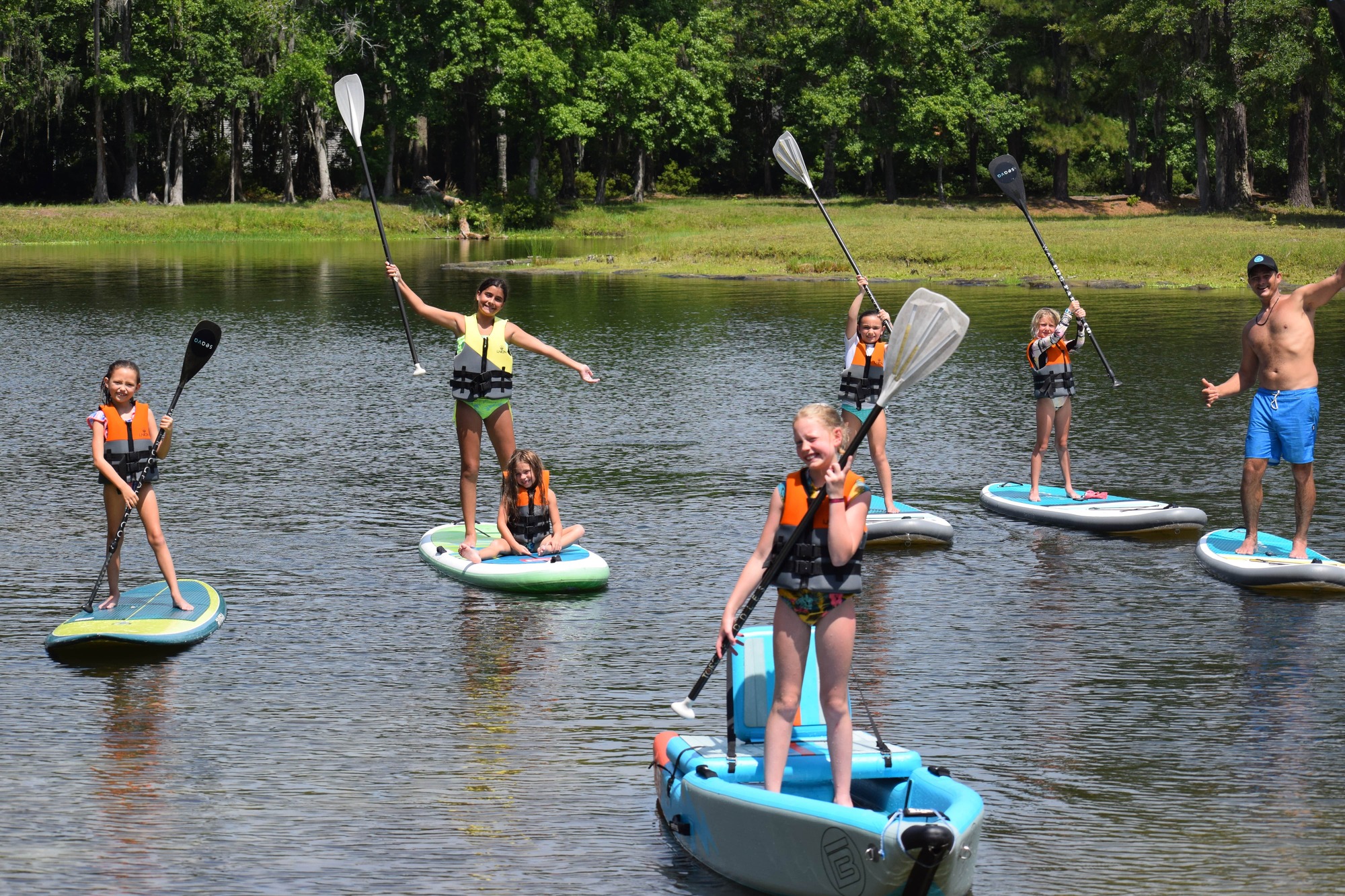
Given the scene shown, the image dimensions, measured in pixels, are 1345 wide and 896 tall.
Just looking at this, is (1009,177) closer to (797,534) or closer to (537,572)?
(537,572)

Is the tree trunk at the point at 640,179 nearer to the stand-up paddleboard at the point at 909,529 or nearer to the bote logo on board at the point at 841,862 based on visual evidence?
the stand-up paddleboard at the point at 909,529

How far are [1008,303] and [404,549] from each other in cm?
2139

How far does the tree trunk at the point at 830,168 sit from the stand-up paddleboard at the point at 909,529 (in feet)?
205

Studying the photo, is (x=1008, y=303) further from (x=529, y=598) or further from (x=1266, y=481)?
(x=529, y=598)

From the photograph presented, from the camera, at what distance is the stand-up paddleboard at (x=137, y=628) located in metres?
8.64

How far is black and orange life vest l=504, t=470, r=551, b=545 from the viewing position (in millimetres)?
10539

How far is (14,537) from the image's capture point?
38.3 ft

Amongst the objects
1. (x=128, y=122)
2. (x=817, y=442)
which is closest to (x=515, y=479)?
(x=817, y=442)

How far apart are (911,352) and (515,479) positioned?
505 cm

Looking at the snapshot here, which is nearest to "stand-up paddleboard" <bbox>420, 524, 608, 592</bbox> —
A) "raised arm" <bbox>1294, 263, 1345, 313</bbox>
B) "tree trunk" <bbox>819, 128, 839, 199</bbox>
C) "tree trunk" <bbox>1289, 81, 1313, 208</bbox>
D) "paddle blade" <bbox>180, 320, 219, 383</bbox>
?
"paddle blade" <bbox>180, 320, 219, 383</bbox>

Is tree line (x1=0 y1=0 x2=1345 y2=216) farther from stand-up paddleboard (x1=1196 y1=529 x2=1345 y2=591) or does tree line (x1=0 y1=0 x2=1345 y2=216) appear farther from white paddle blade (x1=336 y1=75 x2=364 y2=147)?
stand-up paddleboard (x1=1196 y1=529 x2=1345 y2=591)

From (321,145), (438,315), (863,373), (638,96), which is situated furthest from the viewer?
(321,145)

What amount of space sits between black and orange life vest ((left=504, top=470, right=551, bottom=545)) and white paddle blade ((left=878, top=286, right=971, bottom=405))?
5.08 meters

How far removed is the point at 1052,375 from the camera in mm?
12367
